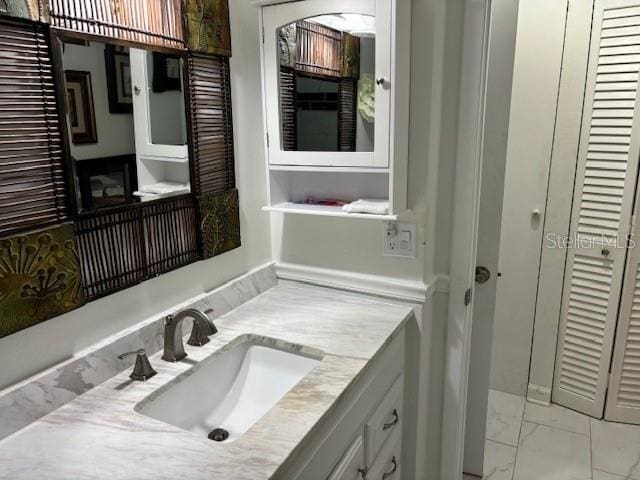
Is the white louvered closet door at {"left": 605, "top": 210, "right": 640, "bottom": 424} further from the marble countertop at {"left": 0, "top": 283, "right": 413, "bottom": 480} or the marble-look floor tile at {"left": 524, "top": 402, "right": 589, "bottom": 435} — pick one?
the marble countertop at {"left": 0, "top": 283, "right": 413, "bottom": 480}

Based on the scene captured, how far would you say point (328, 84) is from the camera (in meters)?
1.38

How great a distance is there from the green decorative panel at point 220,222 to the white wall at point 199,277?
0.04 m

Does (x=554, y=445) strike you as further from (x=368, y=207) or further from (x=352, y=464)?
(x=368, y=207)

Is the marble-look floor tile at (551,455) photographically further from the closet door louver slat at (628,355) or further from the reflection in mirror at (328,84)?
the reflection in mirror at (328,84)

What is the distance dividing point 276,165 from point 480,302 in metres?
0.94

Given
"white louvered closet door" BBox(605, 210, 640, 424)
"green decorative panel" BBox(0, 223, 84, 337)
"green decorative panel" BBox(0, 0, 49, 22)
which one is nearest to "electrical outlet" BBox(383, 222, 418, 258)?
"green decorative panel" BBox(0, 223, 84, 337)

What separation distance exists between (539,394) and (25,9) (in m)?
2.53

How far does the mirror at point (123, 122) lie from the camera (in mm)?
1022

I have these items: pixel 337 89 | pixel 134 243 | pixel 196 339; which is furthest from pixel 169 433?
pixel 337 89

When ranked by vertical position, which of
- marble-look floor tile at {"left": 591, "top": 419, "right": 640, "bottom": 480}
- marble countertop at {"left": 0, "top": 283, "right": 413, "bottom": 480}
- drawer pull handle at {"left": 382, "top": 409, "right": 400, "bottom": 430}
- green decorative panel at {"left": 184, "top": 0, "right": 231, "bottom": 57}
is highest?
green decorative panel at {"left": 184, "top": 0, "right": 231, "bottom": 57}

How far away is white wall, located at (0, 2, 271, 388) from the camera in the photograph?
995 millimetres

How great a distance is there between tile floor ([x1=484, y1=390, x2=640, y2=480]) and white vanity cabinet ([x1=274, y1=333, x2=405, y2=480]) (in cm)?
71

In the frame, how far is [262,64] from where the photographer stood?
1.41m

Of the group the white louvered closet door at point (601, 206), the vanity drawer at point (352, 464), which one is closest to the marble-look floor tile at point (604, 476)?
the white louvered closet door at point (601, 206)
